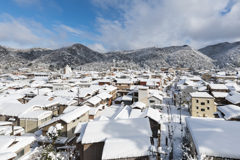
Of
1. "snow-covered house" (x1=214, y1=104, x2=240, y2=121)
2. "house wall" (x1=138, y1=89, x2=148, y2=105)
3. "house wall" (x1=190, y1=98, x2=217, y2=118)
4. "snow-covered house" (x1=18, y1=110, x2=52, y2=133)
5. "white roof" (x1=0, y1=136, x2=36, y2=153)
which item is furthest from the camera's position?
"house wall" (x1=138, y1=89, x2=148, y2=105)

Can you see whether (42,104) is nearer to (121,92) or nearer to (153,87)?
(121,92)

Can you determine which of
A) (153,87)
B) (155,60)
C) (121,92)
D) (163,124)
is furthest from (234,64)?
(163,124)

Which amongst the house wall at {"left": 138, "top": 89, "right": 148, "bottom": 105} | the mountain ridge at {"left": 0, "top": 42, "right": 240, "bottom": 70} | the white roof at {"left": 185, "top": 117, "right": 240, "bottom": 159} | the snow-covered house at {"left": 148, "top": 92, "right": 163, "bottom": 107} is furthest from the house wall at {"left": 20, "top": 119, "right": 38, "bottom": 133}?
the mountain ridge at {"left": 0, "top": 42, "right": 240, "bottom": 70}

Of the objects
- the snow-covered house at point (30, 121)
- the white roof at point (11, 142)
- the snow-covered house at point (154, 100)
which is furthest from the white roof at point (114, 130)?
the snow-covered house at point (154, 100)

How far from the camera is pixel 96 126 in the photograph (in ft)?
28.7

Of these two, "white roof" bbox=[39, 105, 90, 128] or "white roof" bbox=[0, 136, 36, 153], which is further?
"white roof" bbox=[39, 105, 90, 128]

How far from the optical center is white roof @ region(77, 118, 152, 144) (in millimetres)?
7805

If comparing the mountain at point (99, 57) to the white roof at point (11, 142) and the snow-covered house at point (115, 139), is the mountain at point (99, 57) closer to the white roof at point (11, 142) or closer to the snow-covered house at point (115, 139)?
the snow-covered house at point (115, 139)

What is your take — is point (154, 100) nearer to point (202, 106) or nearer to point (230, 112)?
point (202, 106)

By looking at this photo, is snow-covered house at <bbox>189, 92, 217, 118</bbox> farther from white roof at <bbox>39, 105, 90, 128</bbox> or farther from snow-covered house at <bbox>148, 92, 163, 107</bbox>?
white roof at <bbox>39, 105, 90, 128</bbox>

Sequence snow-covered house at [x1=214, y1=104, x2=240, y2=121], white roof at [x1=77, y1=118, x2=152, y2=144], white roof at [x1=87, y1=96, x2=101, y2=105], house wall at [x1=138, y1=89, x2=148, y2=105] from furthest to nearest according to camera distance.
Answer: house wall at [x1=138, y1=89, x2=148, y2=105] → white roof at [x1=87, y1=96, x2=101, y2=105] → snow-covered house at [x1=214, y1=104, x2=240, y2=121] → white roof at [x1=77, y1=118, x2=152, y2=144]

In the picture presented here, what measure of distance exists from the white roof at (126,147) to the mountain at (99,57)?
93183mm

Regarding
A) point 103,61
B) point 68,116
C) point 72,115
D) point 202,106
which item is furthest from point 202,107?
point 103,61

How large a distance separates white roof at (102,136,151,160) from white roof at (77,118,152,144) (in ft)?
1.82
